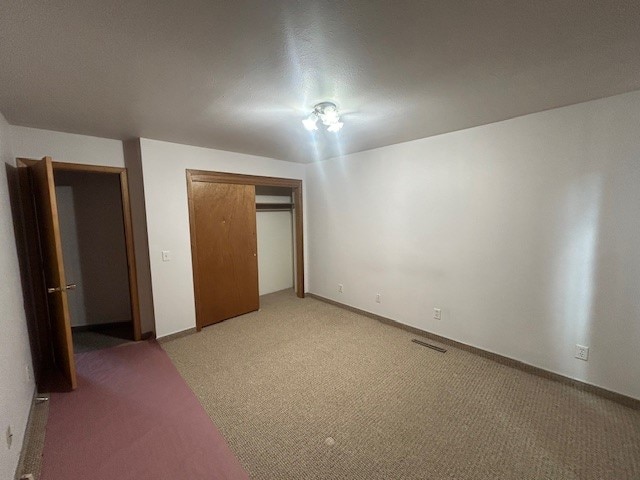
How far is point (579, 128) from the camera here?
204 centimetres

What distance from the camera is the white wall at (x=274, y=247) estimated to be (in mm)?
4664

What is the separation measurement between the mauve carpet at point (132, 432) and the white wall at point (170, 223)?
707mm

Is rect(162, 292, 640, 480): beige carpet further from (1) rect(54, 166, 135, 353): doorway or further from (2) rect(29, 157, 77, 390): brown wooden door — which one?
(1) rect(54, 166, 135, 353): doorway

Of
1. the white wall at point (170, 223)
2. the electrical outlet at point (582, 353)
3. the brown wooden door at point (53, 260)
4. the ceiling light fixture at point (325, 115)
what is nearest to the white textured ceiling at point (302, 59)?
the ceiling light fixture at point (325, 115)

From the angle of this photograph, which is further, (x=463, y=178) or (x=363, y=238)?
(x=363, y=238)

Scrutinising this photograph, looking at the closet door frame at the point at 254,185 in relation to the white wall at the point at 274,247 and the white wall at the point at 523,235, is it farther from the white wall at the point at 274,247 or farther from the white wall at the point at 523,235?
the white wall at the point at 523,235

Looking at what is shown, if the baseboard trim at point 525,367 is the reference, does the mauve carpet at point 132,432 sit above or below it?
below

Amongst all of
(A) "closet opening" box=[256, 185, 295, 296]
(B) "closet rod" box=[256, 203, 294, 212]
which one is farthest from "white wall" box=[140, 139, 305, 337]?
(A) "closet opening" box=[256, 185, 295, 296]

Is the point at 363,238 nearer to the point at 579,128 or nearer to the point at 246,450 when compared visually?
the point at 579,128

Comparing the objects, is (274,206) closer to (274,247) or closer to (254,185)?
(274,247)

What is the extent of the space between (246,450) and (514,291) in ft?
8.33

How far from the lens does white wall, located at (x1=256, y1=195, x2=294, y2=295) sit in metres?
4.66

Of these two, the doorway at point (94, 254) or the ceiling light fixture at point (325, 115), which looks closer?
the ceiling light fixture at point (325, 115)

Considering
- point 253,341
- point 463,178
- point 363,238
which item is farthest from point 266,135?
point 253,341
